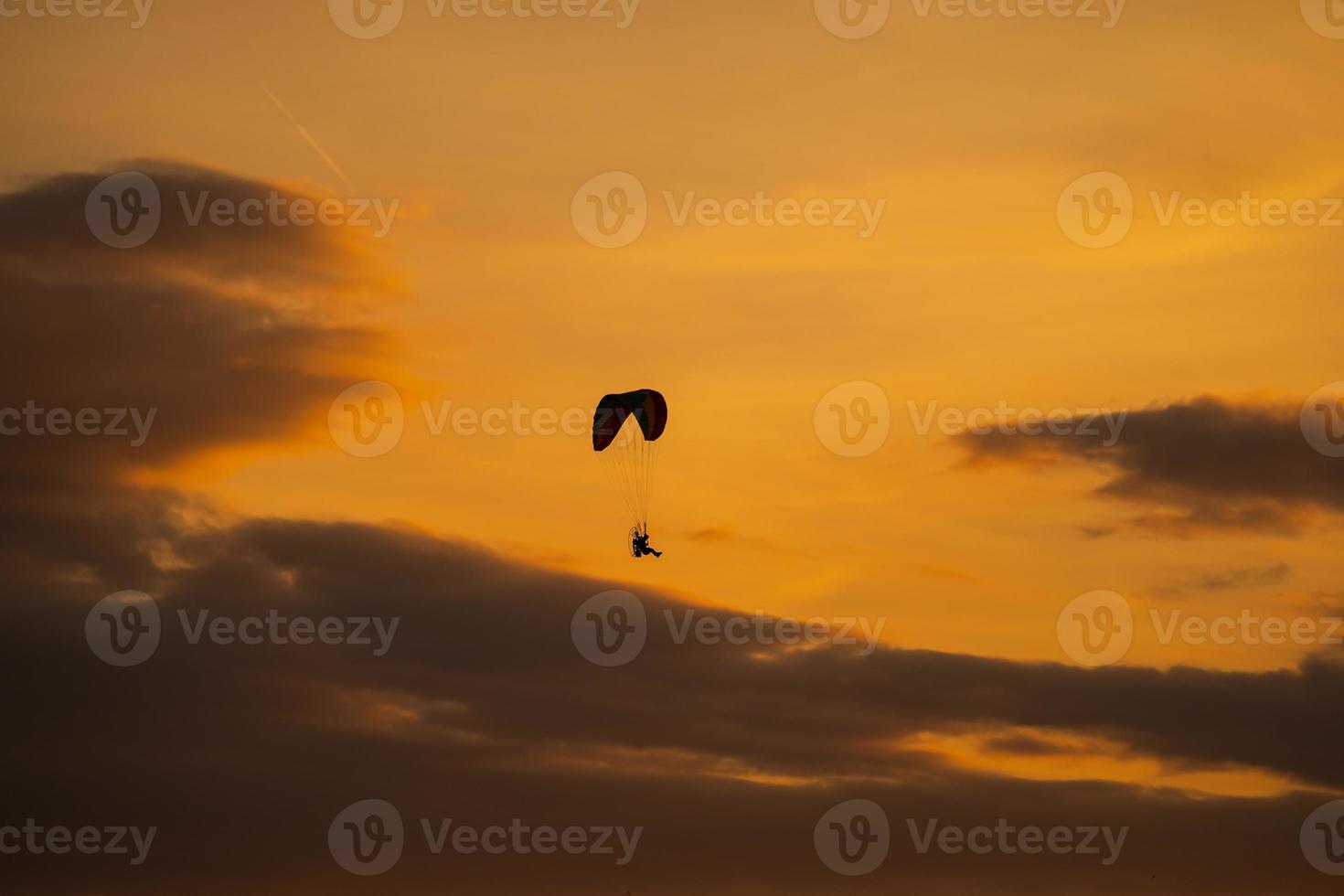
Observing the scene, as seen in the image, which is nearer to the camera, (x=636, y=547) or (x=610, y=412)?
(x=636, y=547)

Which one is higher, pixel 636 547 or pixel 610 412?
pixel 610 412

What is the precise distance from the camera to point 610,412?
2457 inches

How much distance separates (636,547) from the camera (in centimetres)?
5516

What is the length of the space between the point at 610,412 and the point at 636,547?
10.8 metres
